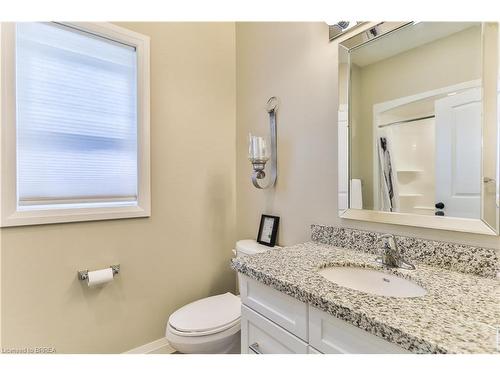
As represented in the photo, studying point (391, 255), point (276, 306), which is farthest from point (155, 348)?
point (391, 255)

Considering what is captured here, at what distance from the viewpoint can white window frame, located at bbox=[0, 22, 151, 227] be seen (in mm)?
1192

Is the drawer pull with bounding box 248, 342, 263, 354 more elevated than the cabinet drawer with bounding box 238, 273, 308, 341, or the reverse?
the cabinet drawer with bounding box 238, 273, 308, 341

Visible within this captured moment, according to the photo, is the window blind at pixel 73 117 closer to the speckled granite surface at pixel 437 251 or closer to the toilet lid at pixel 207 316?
the toilet lid at pixel 207 316

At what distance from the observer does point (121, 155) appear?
60.9 inches

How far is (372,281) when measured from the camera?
1.00m

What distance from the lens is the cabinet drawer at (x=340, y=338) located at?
0.61 meters

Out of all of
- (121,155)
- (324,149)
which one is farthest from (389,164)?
(121,155)

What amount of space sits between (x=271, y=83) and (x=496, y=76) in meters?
1.12

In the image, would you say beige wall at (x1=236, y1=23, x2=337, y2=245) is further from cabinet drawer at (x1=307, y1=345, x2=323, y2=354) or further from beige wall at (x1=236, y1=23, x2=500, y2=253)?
cabinet drawer at (x1=307, y1=345, x2=323, y2=354)

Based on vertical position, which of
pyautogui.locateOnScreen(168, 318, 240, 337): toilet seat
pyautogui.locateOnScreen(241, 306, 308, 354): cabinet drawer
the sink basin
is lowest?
pyautogui.locateOnScreen(168, 318, 240, 337): toilet seat

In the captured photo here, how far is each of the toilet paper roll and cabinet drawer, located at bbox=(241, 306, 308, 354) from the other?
2.76ft

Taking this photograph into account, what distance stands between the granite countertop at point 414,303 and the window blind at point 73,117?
995 millimetres

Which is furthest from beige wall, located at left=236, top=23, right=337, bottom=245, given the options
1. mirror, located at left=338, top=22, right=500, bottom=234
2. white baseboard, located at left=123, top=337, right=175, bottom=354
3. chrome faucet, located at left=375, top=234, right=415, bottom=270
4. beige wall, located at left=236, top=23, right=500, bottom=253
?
white baseboard, located at left=123, top=337, right=175, bottom=354

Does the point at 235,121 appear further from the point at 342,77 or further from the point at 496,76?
the point at 496,76
